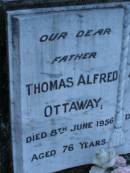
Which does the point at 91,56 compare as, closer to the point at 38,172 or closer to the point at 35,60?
the point at 35,60

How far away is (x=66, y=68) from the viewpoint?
2473 mm

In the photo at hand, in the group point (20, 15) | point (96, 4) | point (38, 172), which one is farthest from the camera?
point (38, 172)

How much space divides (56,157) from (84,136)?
0.19 metres

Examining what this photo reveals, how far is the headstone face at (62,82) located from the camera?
2.35 metres

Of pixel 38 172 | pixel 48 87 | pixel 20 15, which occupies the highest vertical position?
pixel 20 15

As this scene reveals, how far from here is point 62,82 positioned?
8.18 feet

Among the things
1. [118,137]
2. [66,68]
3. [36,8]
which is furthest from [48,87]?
[118,137]

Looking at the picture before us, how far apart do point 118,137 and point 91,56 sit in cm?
55

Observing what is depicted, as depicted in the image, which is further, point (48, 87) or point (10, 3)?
point (48, 87)

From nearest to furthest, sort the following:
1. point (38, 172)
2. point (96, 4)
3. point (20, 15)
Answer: point (20, 15) < point (96, 4) < point (38, 172)

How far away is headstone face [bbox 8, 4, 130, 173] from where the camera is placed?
235 cm

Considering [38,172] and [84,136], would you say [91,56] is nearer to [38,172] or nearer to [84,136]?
[84,136]

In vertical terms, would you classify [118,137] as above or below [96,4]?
below

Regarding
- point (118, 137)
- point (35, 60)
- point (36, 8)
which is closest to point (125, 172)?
point (118, 137)
